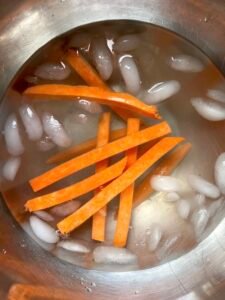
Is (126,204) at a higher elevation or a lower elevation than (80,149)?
lower

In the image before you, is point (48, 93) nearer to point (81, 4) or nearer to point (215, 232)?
point (81, 4)

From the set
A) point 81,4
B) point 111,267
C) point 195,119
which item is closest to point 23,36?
point 81,4

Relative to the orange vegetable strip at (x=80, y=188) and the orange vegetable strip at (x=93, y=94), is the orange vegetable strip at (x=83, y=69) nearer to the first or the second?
the orange vegetable strip at (x=93, y=94)

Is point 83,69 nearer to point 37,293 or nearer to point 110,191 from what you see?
point 110,191

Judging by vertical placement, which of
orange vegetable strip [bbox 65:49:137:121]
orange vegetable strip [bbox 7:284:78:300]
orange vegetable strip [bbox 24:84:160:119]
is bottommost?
orange vegetable strip [bbox 7:284:78:300]

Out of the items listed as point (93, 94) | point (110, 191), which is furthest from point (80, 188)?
point (93, 94)

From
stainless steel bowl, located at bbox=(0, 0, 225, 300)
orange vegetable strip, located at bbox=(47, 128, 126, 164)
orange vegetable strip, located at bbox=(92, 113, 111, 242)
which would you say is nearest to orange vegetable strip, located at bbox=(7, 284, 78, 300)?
stainless steel bowl, located at bbox=(0, 0, 225, 300)

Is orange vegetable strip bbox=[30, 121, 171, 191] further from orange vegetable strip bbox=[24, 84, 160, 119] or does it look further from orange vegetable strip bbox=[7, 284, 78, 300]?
orange vegetable strip bbox=[7, 284, 78, 300]
